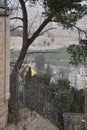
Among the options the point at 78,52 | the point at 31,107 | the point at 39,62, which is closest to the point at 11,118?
the point at 31,107

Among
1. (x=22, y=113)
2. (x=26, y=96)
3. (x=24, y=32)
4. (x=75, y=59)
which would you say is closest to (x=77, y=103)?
(x=75, y=59)

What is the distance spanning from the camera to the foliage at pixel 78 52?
50.4 feet

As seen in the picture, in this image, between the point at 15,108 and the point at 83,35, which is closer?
the point at 15,108

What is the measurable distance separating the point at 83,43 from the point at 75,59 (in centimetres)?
71

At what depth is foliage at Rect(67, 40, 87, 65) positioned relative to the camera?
15367 millimetres

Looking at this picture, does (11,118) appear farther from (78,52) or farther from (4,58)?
(78,52)

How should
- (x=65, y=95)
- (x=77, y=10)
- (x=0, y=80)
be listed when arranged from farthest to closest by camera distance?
(x=65, y=95), (x=77, y=10), (x=0, y=80)

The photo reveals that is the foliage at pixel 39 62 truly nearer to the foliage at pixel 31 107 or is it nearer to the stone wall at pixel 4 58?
the foliage at pixel 31 107

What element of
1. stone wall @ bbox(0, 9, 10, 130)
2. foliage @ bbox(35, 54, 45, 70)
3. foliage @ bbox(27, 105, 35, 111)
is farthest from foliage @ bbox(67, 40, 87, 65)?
foliage @ bbox(35, 54, 45, 70)

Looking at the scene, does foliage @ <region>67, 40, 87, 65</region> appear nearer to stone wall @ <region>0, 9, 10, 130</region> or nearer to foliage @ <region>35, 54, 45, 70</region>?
stone wall @ <region>0, 9, 10, 130</region>

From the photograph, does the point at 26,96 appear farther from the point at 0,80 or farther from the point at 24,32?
the point at 0,80

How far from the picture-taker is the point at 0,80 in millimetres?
7723

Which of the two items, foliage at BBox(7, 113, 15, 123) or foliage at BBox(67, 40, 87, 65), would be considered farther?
foliage at BBox(67, 40, 87, 65)

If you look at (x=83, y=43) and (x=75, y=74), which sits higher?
(x=83, y=43)
